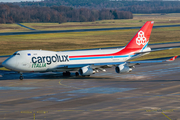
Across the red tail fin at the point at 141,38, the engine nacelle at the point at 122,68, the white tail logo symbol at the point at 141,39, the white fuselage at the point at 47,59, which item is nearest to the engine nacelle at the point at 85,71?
the white fuselage at the point at 47,59

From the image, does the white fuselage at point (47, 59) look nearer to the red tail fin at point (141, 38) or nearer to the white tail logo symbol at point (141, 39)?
the red tail fin at point (141, 38)

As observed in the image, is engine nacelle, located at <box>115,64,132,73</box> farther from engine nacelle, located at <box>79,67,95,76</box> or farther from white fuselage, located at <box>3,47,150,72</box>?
white fuselage, located at <box>3,47,150,72</box>

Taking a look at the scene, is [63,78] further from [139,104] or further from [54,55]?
[139,104]

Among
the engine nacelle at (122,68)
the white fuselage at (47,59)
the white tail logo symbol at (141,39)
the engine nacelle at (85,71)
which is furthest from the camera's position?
the white tail logo symbol at (141,39)

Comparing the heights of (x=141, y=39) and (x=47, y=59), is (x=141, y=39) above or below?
above

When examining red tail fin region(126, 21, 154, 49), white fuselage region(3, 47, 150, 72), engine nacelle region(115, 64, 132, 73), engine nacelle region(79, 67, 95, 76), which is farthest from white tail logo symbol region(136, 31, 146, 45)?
engine nacelle region(79, 67, 95, 76)

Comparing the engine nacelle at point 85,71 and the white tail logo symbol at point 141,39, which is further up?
the white tail logo symbol at point 141,39

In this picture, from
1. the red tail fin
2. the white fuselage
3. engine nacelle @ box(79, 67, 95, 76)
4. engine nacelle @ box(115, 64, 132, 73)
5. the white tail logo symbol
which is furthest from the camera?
the white tail logo symbol

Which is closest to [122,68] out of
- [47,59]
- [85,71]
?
[85,71]

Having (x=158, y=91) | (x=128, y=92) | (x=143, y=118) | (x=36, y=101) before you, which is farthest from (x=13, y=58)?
(x=143, y=118)

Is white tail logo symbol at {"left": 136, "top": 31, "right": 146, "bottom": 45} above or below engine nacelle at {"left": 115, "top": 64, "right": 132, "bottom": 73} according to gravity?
above

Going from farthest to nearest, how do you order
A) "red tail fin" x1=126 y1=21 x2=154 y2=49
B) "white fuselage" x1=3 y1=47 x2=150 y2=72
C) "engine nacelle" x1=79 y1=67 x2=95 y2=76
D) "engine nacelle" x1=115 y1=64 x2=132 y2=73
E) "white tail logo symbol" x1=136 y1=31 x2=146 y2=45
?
"white tail logo symbol" x1=136 y1=31 x2=146 y2=45 → "red tail fin" x1=126 y1=21 x2=154 y2=49 → "engine nacelle" x1=115 y1=64 x2=132 y2=73 → "engine nacelle" x1=79 y1=67 x2=95 y2=76 → "white fuselage" x1=3 y1=47 x2=150 y2=72

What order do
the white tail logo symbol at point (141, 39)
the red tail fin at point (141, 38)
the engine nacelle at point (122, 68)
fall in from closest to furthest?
1. the engine nacelle at point (122, 68)
2. the red tail fin at point (141, 38)
3. the white tail logo symbol at point (141, 39)

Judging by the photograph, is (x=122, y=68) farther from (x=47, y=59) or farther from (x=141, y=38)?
(x=47, y=59)
